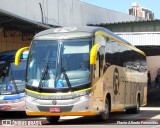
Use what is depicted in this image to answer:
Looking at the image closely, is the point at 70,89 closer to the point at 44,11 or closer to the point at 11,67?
the point at 11,67

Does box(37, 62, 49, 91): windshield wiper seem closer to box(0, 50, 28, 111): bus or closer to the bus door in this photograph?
box(0, 50, 28, 111): bus

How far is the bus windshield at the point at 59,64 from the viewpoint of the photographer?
626 inches

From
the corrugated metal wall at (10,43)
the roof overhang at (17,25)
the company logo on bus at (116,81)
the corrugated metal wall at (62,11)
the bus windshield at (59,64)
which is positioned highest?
the corrugated metal wall at (62,11)

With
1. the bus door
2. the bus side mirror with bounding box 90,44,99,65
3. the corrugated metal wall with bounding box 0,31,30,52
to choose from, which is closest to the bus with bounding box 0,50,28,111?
the bus door

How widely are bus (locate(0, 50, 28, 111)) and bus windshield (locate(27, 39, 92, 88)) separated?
4.80m

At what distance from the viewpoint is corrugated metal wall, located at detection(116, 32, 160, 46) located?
33.6 meters

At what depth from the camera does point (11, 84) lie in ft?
71.2

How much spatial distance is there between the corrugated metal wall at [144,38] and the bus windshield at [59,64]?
1788 centimetres

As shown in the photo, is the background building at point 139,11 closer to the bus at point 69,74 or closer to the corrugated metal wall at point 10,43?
the corrugated metal wall at point 10,43

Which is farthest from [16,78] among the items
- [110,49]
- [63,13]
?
[63,13]

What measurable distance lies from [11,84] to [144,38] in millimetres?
14737

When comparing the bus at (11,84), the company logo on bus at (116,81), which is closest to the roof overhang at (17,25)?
the bus at (11,84)

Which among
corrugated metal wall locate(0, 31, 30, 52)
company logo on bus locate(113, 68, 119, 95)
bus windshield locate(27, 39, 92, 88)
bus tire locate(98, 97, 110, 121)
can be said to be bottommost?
bus tire locate(98, 97, 110, 121)

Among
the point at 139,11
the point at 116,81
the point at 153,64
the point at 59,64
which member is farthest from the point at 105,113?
the point at 139,11
